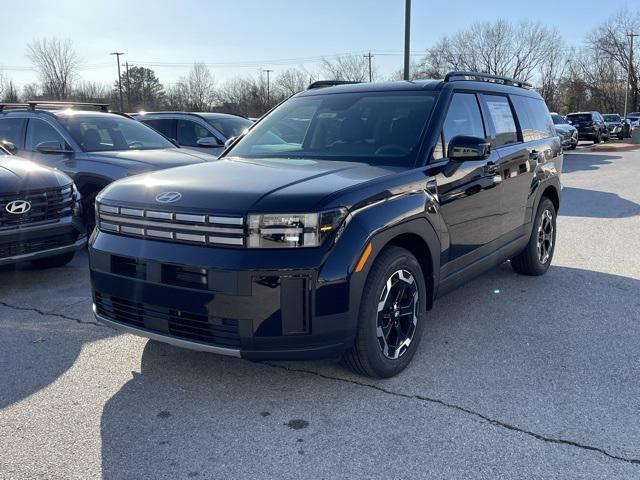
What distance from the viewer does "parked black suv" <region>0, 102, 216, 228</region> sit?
7086 mm

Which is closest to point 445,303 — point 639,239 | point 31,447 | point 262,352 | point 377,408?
point 377,408

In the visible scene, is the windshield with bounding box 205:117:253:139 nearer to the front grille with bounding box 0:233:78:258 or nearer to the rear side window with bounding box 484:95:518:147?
the front grille with bounding box 0:233:78:258

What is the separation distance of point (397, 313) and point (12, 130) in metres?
6.67

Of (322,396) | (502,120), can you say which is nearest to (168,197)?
(322,396)

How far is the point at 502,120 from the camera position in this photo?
5.11 m

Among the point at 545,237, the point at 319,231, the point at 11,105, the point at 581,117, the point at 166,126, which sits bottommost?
the point at 545,237

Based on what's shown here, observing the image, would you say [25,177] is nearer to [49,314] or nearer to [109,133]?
[49,314]

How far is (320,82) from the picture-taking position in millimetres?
5305

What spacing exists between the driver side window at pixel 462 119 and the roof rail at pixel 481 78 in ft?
0.49

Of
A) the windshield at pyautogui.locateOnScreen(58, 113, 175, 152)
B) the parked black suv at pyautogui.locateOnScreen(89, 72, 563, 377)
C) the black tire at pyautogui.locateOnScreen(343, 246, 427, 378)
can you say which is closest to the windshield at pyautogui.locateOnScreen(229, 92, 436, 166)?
the parked black suv at pyautogui.locateOnScreen(89, 72, 563, 377)

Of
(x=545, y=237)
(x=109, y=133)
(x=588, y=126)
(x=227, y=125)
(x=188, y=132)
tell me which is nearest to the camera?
(x=545, y=237)

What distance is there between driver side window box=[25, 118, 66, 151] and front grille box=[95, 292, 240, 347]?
498 centimetres

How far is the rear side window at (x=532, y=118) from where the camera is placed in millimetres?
5500

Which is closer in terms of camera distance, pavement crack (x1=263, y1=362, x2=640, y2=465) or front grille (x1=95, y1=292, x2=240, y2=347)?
pavement crack (x1=263, y1=362, x2=640, y2=465)
